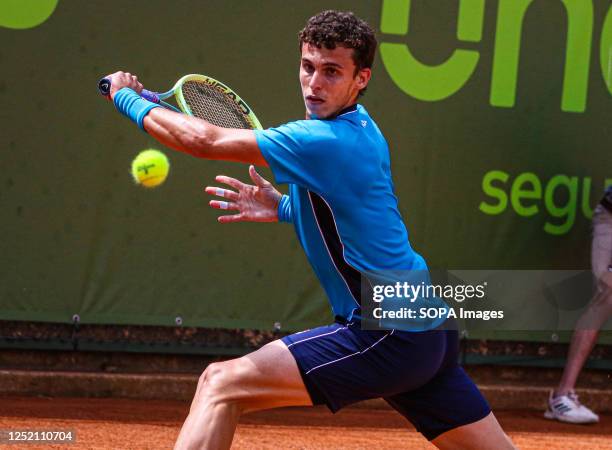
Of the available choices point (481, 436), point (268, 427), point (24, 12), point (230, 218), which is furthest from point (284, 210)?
point (24, 12)

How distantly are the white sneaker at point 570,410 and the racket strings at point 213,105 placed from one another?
2.91m

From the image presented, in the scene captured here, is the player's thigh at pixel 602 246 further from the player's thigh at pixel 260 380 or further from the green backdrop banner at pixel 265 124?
the player's thigh at pixel 260 380

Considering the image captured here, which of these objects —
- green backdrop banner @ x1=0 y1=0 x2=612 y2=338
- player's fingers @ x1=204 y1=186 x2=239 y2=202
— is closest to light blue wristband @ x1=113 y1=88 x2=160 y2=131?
player's fingers @ x1=204 y1=186 x2=239 y2=202

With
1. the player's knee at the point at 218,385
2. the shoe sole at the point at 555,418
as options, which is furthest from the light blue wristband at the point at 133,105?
the shoe sole at the point at 555,418

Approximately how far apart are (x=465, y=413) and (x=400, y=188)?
285cm

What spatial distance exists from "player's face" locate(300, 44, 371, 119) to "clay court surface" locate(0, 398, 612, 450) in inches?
83.8

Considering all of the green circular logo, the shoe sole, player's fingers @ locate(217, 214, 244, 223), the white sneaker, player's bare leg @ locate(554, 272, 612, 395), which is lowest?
the shoe sole

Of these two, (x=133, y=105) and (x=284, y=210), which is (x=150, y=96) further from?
(x=284, y=210)

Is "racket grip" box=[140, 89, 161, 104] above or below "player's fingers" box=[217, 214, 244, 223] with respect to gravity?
above

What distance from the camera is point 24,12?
203 inches

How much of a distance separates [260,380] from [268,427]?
2478 mm

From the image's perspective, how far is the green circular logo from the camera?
16.8 ft

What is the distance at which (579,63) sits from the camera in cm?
589

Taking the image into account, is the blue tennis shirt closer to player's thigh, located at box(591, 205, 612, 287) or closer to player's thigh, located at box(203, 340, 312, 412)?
player's thigh, located at box(203, 340, 312, 412)
